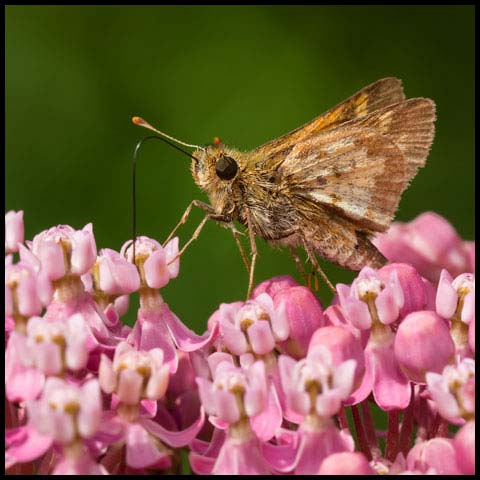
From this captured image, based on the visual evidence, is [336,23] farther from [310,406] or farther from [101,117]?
[310,406]

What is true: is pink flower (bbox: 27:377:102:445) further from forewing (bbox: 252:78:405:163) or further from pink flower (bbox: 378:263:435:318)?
forewing (bbox: 252:78:405:163)

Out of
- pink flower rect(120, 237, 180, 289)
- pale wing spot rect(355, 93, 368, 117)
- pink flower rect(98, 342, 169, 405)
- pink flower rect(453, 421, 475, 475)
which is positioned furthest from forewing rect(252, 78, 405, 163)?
pink flower rect(453, 421, 475, 475)

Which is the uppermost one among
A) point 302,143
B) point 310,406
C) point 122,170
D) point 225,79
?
point 225,79

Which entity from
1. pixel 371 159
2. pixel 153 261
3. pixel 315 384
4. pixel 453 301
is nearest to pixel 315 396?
pixel 315 384

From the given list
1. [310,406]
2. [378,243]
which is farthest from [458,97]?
[310,406]

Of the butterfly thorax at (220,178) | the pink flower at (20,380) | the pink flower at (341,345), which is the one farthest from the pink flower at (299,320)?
the butterfly thorax at (220,178)
